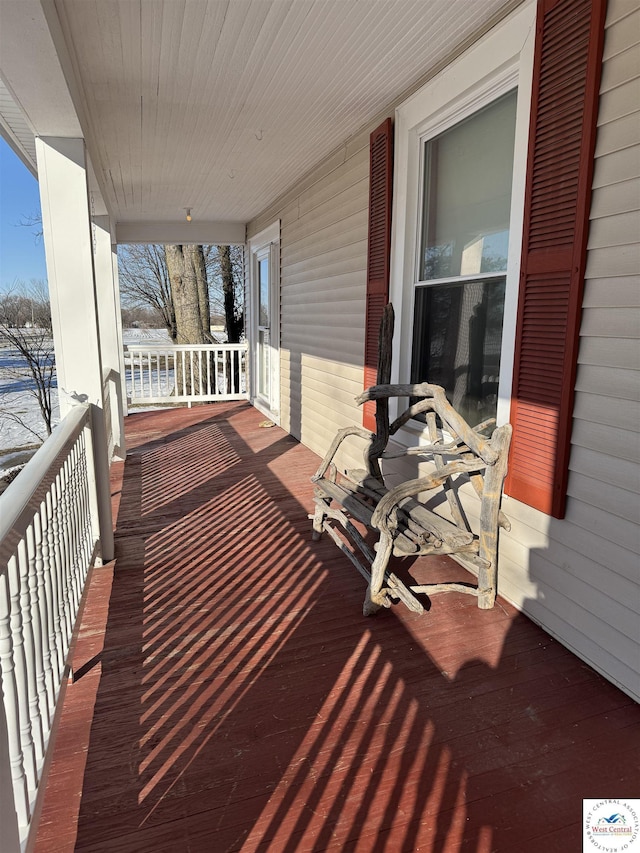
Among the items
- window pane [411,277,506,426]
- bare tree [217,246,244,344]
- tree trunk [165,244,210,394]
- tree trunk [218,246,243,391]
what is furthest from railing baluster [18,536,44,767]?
bare tree [217,246,244,344]

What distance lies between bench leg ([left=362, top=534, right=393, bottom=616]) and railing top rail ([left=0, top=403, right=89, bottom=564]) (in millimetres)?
1347

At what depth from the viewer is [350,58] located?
271cm

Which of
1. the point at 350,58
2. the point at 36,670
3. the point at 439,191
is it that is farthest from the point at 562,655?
the point at 350,58

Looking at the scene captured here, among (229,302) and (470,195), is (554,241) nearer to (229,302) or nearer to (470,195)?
(470,195)

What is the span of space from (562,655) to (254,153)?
413cm

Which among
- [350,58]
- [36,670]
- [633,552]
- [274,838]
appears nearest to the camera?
[274,838]

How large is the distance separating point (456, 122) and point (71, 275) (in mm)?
2207

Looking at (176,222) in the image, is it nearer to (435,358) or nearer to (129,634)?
(435,358)

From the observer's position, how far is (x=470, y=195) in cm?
280

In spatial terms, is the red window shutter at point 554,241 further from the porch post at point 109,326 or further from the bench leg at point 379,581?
the porch post at point 109,326

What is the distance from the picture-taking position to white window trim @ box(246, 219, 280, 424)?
21.6 ft

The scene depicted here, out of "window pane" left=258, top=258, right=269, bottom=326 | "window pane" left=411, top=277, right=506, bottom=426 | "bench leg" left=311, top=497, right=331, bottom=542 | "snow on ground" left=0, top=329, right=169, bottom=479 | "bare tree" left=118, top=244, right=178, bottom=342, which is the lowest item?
"snow on ground" left=0, top=329, right=169, bottom=479

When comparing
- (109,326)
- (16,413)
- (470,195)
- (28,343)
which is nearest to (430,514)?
(470,195)

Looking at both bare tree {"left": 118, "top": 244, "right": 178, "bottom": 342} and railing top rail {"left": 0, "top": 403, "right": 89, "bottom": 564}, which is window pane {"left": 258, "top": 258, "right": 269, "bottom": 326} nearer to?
railing top rail {"left": 0, "top": 403, "right": 89, "bottom": 564}
